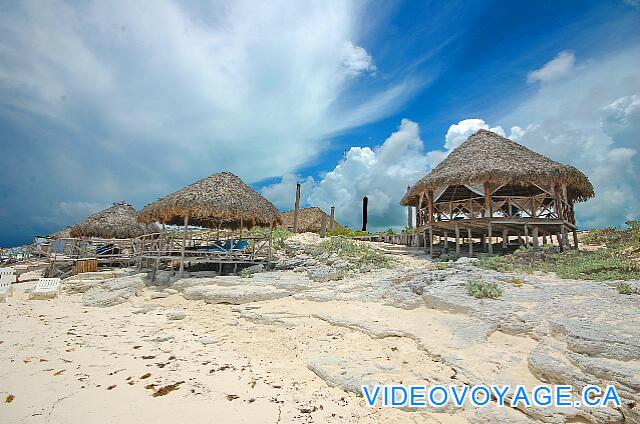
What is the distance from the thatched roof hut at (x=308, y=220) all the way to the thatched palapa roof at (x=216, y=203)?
13920 mm

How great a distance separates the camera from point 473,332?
5.52 meters

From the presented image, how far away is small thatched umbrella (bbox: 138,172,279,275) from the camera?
1255 cm

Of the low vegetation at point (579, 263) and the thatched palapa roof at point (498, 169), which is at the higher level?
the thatched palapa roof at point (498, 169)

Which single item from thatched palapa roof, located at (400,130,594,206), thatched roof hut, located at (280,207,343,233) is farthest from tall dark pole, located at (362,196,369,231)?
thatched palapa roof, located at (400,130,594,206)

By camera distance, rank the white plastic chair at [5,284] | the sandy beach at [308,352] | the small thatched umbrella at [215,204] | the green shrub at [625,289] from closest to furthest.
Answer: the sandy beach at [308,352]
the green shrub at [625,289]
the white plastic chair at [5,284]
the small thatched umbrella at [215,204]

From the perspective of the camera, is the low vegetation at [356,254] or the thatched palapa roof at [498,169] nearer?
the low vegetation at [356,254]

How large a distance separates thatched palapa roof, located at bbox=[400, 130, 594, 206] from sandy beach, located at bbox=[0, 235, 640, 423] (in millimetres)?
6087

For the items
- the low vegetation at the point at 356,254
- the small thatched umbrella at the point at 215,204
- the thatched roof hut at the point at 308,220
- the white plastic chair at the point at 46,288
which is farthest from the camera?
the thatched roof hut at the point at 308,220

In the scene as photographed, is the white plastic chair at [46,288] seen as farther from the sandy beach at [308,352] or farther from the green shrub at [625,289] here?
the green shrub at [625,289]

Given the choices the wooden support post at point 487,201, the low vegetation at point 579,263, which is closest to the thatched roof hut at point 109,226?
the wooden support post at point 487,201

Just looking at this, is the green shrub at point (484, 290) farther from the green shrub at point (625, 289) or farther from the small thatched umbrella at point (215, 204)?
the small thatched umbrella at point (215, 204)

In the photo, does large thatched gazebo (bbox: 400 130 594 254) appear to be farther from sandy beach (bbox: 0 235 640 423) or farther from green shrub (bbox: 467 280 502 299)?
green shrub (bbox: 467 280 502 299)

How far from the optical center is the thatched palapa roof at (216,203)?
12.6m

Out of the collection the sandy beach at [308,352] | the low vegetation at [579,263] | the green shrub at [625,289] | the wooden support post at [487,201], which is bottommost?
the sandy beach at [308,352]
